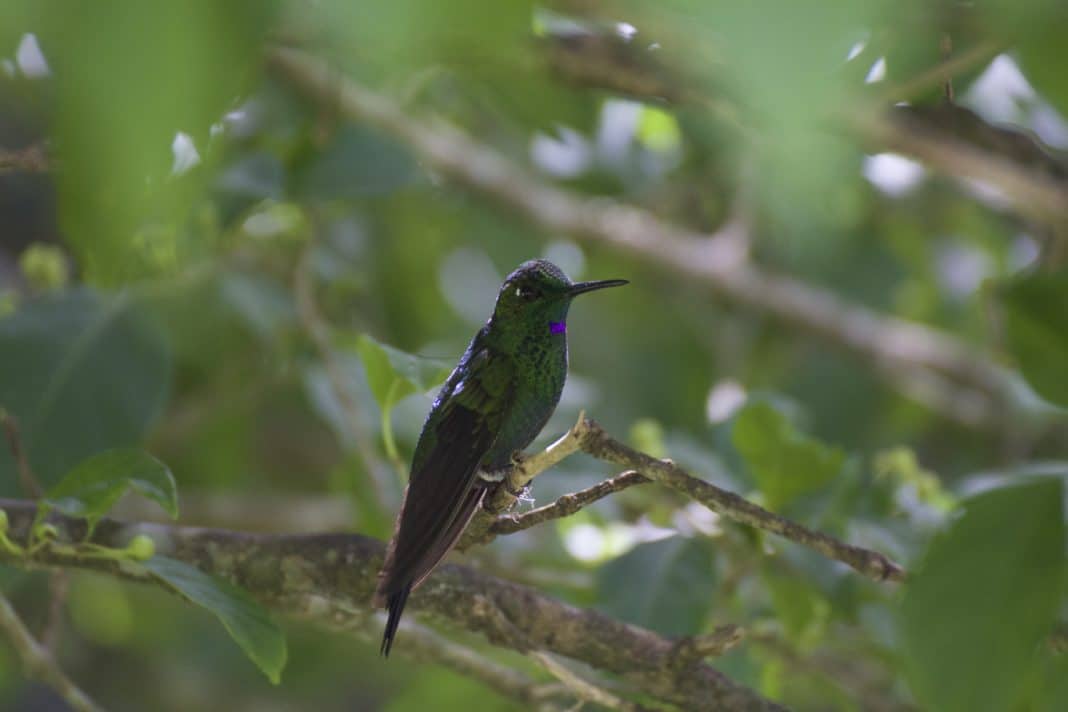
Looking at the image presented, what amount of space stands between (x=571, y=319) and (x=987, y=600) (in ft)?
12.9

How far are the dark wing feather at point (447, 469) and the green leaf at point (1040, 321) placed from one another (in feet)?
2.97

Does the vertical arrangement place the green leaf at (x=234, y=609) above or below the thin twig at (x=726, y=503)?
below

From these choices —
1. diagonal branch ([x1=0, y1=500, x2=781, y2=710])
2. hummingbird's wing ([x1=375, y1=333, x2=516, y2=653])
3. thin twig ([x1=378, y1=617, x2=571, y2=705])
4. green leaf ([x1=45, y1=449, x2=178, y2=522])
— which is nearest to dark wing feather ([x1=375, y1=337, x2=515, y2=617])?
hummingbird's wing ([x1=375, y1=333, x2=516, y2=653])

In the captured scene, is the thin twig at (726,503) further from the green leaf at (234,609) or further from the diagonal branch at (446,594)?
the green leaf at (234,609)

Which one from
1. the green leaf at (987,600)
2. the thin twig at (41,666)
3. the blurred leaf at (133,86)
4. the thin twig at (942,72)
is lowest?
the thin twig at (41,666)

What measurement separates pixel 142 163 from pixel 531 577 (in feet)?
8.44

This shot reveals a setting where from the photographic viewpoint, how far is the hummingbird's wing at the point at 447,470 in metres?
1.92

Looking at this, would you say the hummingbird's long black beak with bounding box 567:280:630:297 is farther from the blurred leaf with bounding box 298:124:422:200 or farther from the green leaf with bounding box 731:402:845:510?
the blurred leaf with bounding box 298:124:422:200

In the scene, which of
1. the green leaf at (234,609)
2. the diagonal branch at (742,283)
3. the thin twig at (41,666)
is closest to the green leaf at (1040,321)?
the green leaf at (234,609)

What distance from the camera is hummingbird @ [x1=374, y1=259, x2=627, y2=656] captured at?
6.33 feet

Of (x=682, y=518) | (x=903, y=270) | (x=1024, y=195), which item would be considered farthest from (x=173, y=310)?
(x=903, y=270)

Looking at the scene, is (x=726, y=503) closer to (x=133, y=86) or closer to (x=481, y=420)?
(x=481, y=420)

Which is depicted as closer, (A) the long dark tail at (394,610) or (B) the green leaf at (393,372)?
(A) the long dark tail at (394,610)

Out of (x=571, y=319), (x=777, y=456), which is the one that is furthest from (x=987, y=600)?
(x=571, y=319)
